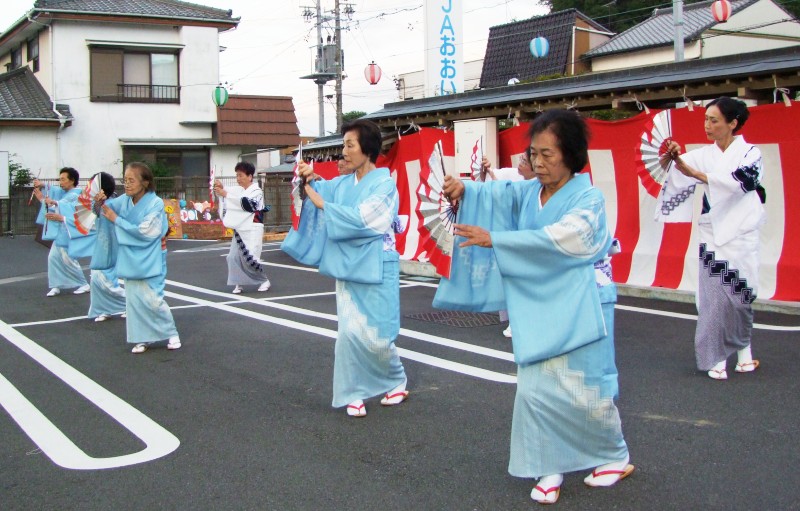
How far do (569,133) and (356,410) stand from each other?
2363 millimetres

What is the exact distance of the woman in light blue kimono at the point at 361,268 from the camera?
4961 millimetres

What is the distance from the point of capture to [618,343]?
7.01 m

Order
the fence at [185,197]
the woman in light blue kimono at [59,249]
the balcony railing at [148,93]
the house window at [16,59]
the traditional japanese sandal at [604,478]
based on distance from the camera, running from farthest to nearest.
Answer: the house window at [16,59]
the balcony railing at [148,93]
the fence at [185,197]
the woman in light blue kimono at [59,249]
the traditional japanese sandal at [604,478]

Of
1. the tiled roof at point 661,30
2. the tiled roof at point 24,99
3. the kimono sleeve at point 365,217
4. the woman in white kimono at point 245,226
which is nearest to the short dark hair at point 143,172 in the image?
the kimono sleeve at point 365,217

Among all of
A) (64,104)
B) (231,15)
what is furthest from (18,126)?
(231,15)

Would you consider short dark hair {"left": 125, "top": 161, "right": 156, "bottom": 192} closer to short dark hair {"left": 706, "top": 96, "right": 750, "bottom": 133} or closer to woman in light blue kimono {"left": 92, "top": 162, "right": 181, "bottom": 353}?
woman in light blue kimono {"left": 92, "top": 162, "right": 181, "bottom": 353}

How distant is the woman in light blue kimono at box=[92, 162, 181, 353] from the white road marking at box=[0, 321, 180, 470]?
74 cm

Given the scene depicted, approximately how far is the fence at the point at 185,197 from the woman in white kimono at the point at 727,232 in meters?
19.3

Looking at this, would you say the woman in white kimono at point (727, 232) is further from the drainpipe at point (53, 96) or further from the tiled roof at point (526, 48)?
the tiled roof at point (526, 48)

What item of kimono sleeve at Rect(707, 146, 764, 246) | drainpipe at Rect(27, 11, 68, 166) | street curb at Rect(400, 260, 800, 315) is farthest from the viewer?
drainpipe at Rect(27, 11, 68, 166)

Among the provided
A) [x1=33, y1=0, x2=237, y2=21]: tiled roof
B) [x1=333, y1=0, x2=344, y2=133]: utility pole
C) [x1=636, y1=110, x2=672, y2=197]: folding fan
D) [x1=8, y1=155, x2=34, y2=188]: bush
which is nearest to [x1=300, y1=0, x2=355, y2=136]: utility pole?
[x1=333, y1=0, x2=344, y2=133]: utility pole

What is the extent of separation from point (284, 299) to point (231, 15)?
1990 centimetres

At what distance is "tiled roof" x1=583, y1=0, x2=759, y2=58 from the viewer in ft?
92.5

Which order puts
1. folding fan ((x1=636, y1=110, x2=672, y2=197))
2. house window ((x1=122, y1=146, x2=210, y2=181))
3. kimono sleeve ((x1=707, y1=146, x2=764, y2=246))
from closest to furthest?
1. kimono sleeve ((x1=707, y1=146, x2=764, y2=246))
2. folding fan ((x1=636, y1=110, x2=672, y2=197))
3. house window ((x1=122, y1=146, x2=210, y2=181))
